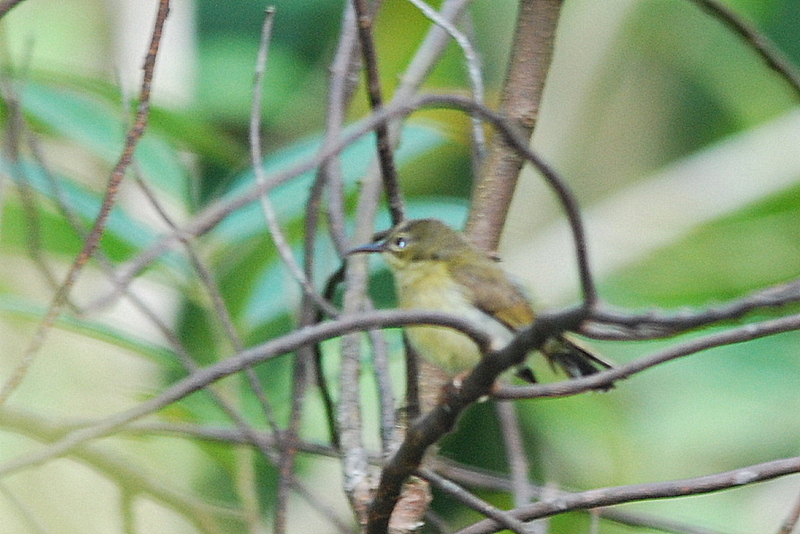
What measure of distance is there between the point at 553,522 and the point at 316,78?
2.08 m

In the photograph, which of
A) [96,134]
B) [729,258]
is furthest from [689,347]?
[729,258]

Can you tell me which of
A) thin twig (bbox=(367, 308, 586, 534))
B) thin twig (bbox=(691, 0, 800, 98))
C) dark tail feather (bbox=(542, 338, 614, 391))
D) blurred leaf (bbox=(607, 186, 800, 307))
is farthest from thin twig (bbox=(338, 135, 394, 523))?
blurred leaf (bbox=(607, 186, 800, 307))

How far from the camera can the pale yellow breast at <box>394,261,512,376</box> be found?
1.80m

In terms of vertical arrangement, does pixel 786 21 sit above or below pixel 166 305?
above

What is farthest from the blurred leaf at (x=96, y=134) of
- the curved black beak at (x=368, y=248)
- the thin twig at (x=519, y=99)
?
the thin twig at (x=519, y=99)

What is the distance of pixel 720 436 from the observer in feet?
10.3

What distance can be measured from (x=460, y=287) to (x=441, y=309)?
0.06 meters

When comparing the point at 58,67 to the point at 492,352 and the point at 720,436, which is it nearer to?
the point at 720,436

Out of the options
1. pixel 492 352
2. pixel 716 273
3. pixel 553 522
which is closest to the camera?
pixel 492 352

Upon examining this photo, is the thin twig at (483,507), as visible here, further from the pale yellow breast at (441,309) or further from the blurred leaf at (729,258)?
the blurred leaf at (729,258)

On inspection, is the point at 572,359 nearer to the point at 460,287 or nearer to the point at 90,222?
the point at 460,287

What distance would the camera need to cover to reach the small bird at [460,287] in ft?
6.37

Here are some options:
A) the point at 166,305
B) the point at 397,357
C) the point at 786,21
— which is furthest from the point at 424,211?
the point at 786,21

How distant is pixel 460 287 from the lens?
6.89 ft
